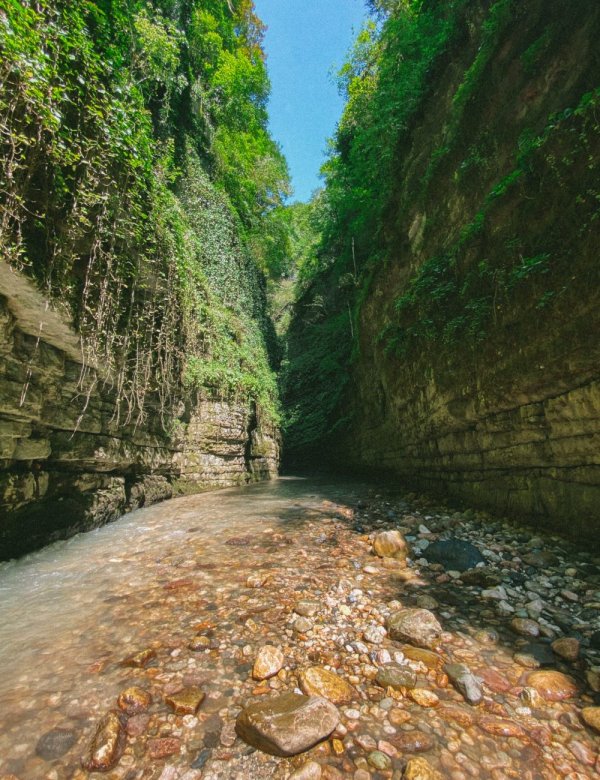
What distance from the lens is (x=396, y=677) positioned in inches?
78.4

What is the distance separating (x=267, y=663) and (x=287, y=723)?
1.61ft

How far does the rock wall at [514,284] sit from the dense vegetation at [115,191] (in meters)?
5.32

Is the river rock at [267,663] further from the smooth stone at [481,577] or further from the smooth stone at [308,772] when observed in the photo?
the smooth stone at [481,577]

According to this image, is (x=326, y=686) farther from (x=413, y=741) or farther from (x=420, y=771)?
(x=420, y=771)

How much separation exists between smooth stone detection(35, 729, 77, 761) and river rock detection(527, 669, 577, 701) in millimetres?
2508

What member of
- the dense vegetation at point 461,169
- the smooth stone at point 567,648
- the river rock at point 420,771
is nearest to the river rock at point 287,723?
the river rock at point 420,771

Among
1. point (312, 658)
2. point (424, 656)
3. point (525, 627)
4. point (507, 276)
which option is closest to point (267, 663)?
point (312, 658)

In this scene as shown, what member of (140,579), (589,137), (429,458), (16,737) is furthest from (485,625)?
(429,458)

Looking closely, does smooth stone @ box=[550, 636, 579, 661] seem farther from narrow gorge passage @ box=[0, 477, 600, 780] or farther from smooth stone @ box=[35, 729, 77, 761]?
smooth stone @ box=[35, 729, 77, 761]

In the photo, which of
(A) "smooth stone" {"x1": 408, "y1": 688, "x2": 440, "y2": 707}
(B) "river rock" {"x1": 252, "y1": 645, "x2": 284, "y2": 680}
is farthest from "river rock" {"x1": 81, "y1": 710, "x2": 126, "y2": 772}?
(A) "smooth stone" {"x1": 408, "y1": 688, "x2": 440, "y2": 707}

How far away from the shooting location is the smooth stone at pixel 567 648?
2.08 metres

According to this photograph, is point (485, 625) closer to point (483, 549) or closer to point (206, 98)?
point (483, 549)

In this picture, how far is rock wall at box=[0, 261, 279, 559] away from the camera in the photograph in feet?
12.7

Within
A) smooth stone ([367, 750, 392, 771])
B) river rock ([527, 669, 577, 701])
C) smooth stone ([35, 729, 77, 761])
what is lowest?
smooth stone ([367, 750, 392, 771])
